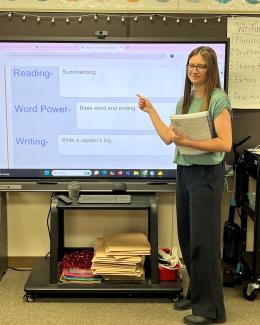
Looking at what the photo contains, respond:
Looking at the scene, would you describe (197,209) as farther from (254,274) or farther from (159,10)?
(159,10)

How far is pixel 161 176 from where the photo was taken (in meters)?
2.93

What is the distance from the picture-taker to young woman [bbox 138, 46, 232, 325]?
228 centimetres

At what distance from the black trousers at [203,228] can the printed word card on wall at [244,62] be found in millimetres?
917

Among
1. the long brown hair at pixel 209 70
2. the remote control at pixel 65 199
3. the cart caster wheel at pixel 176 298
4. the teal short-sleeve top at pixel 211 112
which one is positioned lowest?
the cart caster wheel at pixel 176 298

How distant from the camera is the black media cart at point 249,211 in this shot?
275 centimetres

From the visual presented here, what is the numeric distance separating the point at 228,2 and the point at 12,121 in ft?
5.24

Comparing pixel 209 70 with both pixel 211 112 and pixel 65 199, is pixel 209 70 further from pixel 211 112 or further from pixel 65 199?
pixel 65 199

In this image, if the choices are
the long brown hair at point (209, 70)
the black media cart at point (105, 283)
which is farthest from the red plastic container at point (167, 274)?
the long brown hair at point (209, 70)

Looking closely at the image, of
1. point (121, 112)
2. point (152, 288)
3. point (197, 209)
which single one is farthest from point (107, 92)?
point (152, 288)

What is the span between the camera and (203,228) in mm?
2381

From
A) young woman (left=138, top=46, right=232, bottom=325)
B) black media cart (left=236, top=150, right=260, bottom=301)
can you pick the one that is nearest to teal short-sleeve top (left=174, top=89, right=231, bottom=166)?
young woman (left=138, top=46, right=232, bottom=325)

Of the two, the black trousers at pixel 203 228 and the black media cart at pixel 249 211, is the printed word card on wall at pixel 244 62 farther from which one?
the black trousers at pixel 203 228

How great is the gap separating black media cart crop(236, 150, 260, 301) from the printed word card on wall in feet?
1.23

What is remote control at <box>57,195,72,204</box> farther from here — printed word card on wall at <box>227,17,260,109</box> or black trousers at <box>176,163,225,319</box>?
printed word card on wall at <box>227,17,260,109</box>
